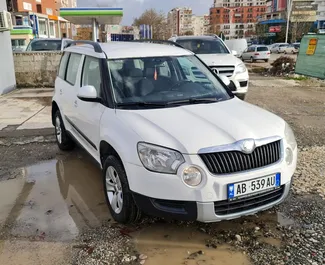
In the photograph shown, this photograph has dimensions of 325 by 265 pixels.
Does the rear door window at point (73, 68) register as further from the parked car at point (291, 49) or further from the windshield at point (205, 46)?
the parked car at point (291, 49)

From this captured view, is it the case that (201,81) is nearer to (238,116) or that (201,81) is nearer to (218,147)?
(238,116)

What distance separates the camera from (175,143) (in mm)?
2926

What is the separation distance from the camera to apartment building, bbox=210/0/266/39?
11519 centimetres

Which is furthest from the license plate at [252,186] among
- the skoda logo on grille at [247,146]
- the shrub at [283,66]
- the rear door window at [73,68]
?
the shrub at [283,66]

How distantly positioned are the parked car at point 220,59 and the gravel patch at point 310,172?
2692 mm

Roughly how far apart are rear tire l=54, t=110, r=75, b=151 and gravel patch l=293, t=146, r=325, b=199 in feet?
11.3

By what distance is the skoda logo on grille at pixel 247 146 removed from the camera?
2949mm

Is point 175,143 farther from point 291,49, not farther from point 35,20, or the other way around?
point 35,20

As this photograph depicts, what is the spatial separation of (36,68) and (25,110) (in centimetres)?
→ 429

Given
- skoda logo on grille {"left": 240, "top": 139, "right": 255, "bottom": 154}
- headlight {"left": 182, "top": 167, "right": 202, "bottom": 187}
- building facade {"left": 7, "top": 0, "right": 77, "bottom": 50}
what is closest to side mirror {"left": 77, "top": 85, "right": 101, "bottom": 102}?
headlight {"left": 182, "top": 167, "right": 202, "bottom": 187}

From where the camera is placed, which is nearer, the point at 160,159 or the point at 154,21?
the point at 160,159

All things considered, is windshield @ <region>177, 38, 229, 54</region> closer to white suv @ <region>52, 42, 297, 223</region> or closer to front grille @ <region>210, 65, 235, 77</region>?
front grille @ <region>210, 65, 235, 77</region>

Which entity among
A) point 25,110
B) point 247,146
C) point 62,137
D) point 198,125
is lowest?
point 25,110

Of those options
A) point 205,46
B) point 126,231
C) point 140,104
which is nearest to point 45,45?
point 205,46
